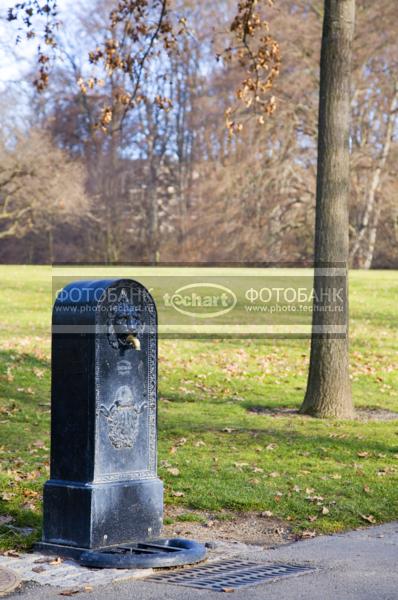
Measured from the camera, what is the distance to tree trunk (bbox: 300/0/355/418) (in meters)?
12.9

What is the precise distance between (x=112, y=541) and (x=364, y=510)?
247cm

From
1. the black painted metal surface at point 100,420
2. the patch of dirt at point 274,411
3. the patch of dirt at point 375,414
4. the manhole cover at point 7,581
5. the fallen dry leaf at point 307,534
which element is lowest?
the patch of dirt at point 375,414

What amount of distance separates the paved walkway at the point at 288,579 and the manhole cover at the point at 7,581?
0.06 m

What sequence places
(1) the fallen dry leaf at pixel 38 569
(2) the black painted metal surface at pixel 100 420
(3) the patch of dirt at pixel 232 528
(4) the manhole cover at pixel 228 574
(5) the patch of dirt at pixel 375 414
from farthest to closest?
1. (5) the patch of dirt at pixel 375 414
2. (3) the patch of dirt at pixel 232 528
3. (2) the black painted metal surface at pixel 100 420
4. (1) the fallen dry leaf at pixel 38 569
5. (4) the manhole cover at pixel 228 574

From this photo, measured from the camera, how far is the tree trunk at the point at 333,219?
12922mm

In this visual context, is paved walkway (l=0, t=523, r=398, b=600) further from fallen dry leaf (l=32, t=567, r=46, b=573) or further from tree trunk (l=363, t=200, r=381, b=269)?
tree trunk (l=363, t=200, r=381, b=269)

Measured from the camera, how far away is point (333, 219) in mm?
12992

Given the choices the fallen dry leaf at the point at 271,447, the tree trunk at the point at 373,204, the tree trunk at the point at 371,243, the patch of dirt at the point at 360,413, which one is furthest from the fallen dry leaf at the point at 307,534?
the tree trunk at the point at 371,243

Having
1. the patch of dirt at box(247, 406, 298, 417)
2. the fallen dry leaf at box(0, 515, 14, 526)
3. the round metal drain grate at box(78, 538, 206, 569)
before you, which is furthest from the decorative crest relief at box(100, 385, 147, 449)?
the patch of dirt at box(247, 406, 298, 417)

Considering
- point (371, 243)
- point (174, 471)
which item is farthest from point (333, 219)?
point (371, 243)

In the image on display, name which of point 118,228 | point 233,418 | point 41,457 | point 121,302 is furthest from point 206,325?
point 118,228

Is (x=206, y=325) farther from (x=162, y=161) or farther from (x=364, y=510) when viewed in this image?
(x=162, y=161)

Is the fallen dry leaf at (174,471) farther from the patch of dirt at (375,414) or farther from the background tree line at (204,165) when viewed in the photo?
the background tree line at (204,165)

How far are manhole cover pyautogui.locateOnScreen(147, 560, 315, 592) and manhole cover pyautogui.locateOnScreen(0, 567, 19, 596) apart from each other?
2.64 feet
